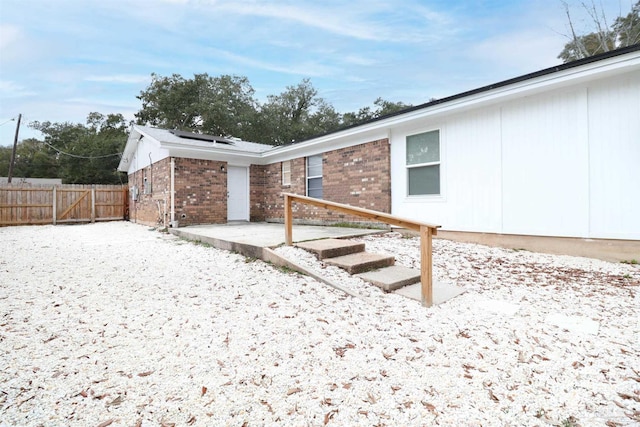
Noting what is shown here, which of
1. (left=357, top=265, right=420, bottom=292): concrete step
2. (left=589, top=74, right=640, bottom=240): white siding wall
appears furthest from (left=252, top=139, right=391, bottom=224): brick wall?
(left=589, top=74, right=640, bottom=240): white siding wall

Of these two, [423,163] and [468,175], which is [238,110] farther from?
[468,175]

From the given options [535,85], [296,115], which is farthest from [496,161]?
[296,115]

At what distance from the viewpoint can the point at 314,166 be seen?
9953 mm

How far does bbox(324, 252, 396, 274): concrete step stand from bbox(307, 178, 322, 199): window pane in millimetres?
5188

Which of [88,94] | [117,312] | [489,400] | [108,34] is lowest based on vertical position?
[489,400]

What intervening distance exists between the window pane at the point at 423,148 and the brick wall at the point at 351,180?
24.1 inches

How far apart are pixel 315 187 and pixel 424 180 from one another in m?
3.76

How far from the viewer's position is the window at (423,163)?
23.0 ft

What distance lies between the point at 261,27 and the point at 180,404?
1102 cm

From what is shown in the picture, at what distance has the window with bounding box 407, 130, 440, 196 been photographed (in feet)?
23.0

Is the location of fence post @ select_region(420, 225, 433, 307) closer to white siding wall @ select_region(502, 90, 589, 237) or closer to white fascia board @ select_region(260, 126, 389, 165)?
white siding wall @ select_region(502, 90, 589, 237)

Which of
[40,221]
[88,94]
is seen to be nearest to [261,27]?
[40,221]

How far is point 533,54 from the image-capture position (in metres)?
12.1

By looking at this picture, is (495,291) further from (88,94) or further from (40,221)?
(88,94)
